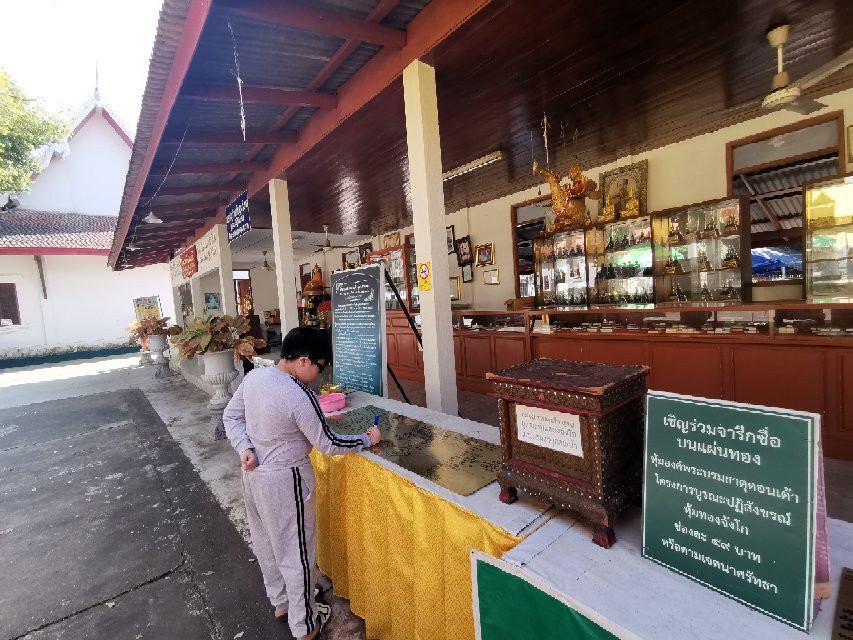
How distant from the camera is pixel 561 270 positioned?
795 cm

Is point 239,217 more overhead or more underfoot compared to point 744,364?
more overhead

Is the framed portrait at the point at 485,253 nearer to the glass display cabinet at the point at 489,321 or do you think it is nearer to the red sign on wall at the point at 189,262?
the glass display cabinet at the point at 489,321

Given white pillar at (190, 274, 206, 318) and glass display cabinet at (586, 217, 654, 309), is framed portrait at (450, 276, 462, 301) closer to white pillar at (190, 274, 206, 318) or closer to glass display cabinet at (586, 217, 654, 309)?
glass display cabinet at (586, 217, 654, 309)

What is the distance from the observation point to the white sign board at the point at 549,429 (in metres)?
1.43

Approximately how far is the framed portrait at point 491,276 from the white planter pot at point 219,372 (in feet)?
18.8

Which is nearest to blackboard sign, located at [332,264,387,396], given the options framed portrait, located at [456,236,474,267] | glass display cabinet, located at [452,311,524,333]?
glass display cabinet, located at [452,311,524,333]

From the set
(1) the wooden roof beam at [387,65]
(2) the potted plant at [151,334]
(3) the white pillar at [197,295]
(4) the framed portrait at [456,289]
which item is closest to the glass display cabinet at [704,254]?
(4) the framed portrait at [456,289]

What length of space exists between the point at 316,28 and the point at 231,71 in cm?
114

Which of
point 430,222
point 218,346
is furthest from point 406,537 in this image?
point 218,346

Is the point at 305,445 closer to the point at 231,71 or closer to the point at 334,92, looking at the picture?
the point at 231,71

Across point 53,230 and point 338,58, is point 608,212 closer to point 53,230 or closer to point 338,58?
point 338,58

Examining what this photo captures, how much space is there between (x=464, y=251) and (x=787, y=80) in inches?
268

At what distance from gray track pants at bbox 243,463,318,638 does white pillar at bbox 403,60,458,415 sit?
169cm

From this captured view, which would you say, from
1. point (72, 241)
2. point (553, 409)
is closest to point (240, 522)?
point (553, 409)
